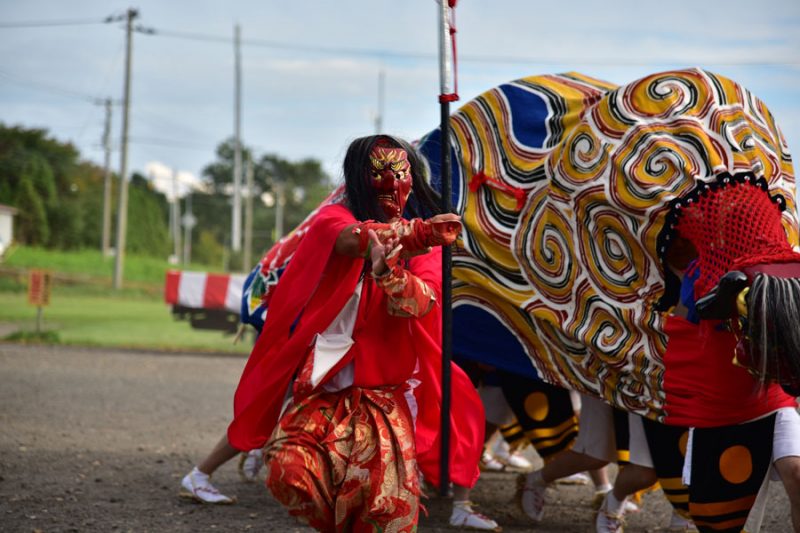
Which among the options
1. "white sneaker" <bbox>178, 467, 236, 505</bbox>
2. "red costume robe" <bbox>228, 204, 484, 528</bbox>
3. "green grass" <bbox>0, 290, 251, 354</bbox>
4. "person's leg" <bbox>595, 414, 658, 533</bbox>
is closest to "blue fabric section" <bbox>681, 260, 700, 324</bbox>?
"person's leg" <bbox>595, 414, 658, 533</bbox>

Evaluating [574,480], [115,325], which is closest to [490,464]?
[574,480]

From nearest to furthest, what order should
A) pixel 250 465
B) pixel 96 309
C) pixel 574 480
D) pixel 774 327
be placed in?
1. pixel 774 327
2. pixel 250 465
3. pixel 574 480
4. pixel 96 309

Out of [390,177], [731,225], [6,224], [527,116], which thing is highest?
[6,224]

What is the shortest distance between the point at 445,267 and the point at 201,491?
280 cm

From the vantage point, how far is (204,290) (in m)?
14.9

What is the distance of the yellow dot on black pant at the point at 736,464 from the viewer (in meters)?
4.03

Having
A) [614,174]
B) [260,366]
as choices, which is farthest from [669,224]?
[260,366]

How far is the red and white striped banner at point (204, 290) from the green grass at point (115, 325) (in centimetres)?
111

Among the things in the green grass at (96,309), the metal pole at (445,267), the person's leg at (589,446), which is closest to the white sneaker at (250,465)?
the person's leg at (589,446)

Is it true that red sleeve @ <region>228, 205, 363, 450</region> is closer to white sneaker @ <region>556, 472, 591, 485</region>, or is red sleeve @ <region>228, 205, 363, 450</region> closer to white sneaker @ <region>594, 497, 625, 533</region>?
white sneaker @ <region>594, 497, 625, 533</region>

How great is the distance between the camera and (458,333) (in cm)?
539

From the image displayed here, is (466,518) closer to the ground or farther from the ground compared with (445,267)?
closer to the ground

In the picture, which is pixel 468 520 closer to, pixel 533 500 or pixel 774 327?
pixel 533 500

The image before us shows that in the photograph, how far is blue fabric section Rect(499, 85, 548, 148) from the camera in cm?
514
